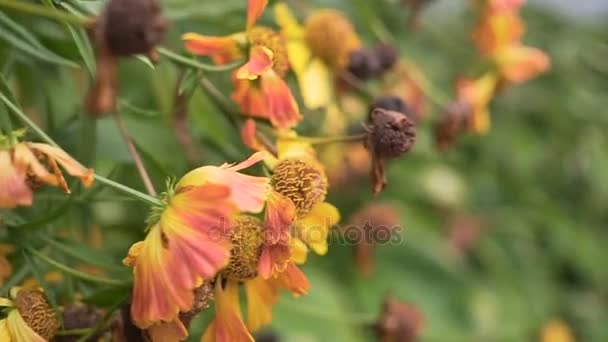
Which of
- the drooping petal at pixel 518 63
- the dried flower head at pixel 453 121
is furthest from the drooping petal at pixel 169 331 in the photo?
the drooping petal at pixel 518 63

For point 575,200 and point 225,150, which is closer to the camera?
point 225,150

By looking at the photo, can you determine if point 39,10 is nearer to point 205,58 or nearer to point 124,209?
point 205,58

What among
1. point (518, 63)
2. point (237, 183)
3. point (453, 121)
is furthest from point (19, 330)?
point (518, 63)

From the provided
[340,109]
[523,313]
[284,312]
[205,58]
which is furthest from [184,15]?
[523,313]

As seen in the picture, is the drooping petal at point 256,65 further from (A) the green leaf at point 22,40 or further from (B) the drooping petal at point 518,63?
(B) the drooping petal at point 518,63

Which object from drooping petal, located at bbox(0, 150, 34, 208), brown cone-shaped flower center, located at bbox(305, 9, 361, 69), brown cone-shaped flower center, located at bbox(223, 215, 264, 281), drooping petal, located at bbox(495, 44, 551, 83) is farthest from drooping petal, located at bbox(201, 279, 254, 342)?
drooping petal, located at bbox(495, 44, 551, 83)

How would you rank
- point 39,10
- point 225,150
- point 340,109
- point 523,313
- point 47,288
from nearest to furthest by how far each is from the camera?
point 39,10 < point 47,288 < point 225,150 < point 340,109 < point 523,313

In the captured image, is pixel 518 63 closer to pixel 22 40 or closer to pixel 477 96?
pixel 477 96
